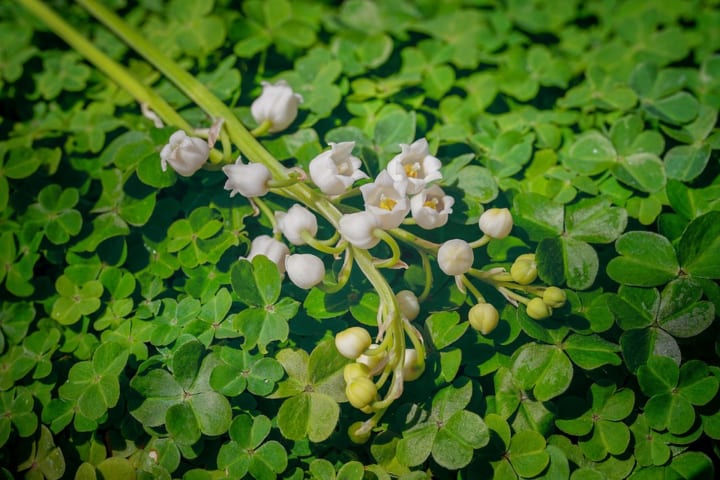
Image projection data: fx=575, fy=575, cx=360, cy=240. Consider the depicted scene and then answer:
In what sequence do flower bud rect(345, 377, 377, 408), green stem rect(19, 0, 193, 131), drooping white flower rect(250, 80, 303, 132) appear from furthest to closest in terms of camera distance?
green stem rect(19, 0, 193, 131), drooping white flower rect(250, 80, 303, 132), flower bud rect(345, 377, 377, 408)

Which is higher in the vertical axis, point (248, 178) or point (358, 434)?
point (248, 178)

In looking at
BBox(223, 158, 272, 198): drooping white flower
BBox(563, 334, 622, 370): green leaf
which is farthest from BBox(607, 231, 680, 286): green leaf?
BBox(223, 158, 272, 198): drooping white flower

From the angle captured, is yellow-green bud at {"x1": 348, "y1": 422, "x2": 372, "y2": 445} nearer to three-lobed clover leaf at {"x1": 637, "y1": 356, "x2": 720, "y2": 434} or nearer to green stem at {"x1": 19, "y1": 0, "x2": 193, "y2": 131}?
three-lobed clover leaf at {"x1": 637, "y1": 356, "x2": 720, "y2": 434}

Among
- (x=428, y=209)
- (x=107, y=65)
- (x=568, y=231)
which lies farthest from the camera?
(x=107, y=65)

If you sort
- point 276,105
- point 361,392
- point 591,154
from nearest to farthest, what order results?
1. point 361,392
2. point 276,105
3. point 591,154

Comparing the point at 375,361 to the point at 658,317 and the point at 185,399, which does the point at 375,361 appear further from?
the point at 658,317

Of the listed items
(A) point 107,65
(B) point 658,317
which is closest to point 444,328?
(B) point 658,317

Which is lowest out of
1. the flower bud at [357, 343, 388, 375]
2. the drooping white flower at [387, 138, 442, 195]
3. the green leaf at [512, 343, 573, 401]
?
the green leaf at [512, 343, 573, 401]

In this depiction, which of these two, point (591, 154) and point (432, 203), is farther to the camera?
point (591, 154)
